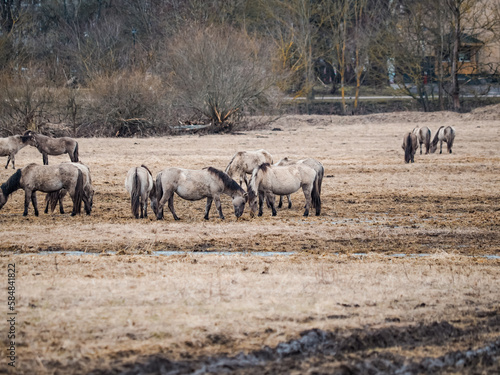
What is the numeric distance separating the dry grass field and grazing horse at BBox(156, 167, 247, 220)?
40cm

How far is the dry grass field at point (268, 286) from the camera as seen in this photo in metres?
6.40

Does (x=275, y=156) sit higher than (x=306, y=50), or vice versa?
(x=306, y=50)

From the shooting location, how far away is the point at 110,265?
9.76 metres

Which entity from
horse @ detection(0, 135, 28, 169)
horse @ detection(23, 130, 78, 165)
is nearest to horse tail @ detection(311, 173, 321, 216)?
horse @ detection(23, 130, 78, 165)

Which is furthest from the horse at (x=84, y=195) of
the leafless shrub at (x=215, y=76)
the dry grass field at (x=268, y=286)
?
the leafless shrub at (x=215, y=76)

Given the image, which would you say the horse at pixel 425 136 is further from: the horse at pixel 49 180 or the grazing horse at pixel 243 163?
the horse at pixel 49 180

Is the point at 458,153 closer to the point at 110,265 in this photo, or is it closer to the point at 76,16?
the point at 110,265

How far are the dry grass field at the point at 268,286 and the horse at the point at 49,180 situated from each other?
0.51 meters

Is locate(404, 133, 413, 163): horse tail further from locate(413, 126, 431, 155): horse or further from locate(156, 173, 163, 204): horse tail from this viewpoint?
locate(156, 173, 163, 204): horse tail

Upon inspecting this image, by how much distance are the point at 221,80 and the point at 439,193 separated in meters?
18.0

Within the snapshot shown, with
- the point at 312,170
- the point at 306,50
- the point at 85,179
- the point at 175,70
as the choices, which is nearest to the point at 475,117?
the point at 306,50

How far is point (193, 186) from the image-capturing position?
14.0 m

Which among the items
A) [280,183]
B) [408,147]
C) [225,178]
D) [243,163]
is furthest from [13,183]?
[408,147]

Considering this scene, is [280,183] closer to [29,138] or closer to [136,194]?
[136,194]
